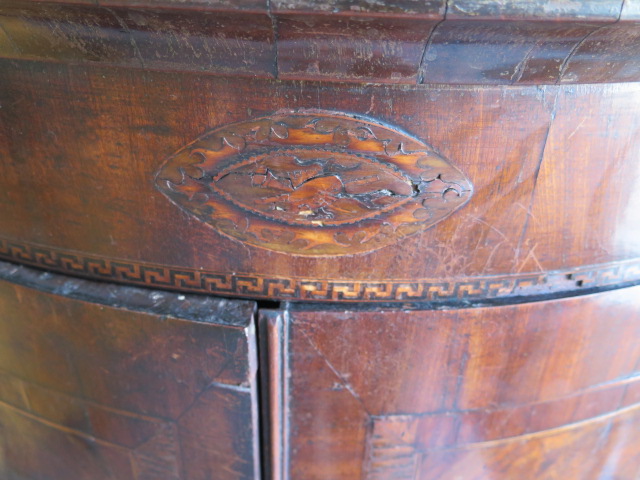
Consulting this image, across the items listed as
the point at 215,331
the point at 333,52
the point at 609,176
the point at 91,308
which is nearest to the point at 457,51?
the point at 333,52

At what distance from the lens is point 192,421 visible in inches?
28.5

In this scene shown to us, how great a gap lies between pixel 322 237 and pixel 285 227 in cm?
4

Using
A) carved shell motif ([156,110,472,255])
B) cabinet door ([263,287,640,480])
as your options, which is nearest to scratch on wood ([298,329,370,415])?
cabinet door ([263,287,640,480])

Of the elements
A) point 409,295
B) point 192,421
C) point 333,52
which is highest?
point 333,52

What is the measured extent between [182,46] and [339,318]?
0.36 meters

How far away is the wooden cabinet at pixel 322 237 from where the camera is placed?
514 mm

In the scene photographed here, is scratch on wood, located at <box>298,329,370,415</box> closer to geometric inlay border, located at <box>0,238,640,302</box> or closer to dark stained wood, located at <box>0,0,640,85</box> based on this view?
geometric inlay border, located at <box>0,238,640,302</box>

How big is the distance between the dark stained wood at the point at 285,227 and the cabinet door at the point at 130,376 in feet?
0.11

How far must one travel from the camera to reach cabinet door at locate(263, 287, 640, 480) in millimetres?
660

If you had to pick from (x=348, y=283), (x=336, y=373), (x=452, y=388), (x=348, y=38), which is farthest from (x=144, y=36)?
(x=452, y=388)

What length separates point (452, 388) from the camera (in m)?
→ 0.70

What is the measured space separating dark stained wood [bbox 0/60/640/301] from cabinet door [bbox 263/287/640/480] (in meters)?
0.04

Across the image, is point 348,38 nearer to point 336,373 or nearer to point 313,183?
point 313,183

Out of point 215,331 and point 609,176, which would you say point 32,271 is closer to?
point 215,331
